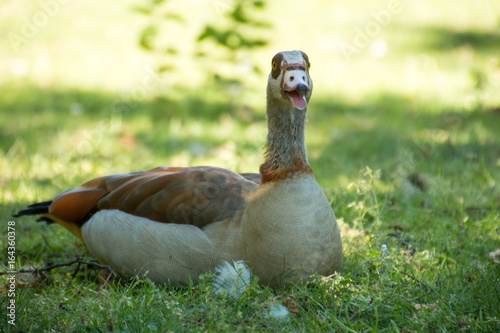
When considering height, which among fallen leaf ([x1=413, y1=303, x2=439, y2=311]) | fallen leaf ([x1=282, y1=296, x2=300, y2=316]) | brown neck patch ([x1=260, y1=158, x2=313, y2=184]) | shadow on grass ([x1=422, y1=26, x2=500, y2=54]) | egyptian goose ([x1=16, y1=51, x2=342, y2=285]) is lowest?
fallen leaf ([x1=282, y1=296, x2=300, y2=316])

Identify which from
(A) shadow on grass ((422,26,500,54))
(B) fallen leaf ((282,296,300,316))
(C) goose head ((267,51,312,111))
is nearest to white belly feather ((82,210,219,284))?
(B) fallen leaf ((282,296,300,316))

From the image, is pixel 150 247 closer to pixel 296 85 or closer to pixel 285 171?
pixel 285 171

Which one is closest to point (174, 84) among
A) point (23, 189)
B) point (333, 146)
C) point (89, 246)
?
point (333, 146)

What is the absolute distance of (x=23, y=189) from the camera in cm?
494

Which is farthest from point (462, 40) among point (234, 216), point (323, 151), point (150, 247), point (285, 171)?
point (150, 247)

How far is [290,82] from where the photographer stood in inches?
122

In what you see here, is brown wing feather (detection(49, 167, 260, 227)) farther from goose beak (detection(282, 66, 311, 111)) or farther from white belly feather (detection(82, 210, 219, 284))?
goose beak (detection(282, 66, 311, 111))

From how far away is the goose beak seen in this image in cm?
305

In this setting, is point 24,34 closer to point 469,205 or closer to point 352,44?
point 352,44

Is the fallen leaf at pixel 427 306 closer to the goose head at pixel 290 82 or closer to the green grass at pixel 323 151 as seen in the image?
the green grass at pixel 323 151

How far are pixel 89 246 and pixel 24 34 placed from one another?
6.33 m

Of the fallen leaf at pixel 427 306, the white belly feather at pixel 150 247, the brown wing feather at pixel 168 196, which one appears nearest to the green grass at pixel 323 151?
the fallen leaf at pixel 427 306

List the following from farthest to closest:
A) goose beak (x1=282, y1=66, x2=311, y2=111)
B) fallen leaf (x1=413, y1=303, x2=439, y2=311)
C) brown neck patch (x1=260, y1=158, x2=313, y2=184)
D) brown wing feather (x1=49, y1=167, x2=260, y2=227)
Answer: brown wing feather (x1=49, y1=167, x2=260, y2=227) < brown neck patch (x1=260, y1=158, x2=313, y2=184) < goose beak (x1=282, y1=66, x2=311, y2=111) < fallen leaf (x1=413, y1=303, x2=439, y2=311)

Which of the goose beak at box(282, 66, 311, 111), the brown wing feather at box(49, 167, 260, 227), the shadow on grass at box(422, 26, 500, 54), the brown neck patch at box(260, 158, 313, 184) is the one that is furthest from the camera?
the shadow on grass at box(422, 26, 500, 54)
